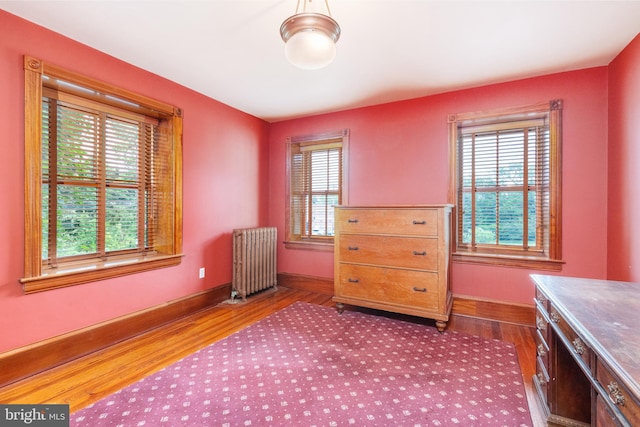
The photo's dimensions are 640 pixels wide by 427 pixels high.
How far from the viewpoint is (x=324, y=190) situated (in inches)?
159

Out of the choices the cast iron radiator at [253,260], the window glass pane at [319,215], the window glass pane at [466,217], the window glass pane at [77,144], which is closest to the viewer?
the window glass pane at [77,144]

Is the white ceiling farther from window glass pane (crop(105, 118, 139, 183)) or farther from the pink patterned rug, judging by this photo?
the pink patterned rug

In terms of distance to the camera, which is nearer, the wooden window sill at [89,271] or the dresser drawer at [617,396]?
the dresser drawer at [617,396]

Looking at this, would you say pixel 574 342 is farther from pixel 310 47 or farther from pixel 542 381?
pixel 310 47

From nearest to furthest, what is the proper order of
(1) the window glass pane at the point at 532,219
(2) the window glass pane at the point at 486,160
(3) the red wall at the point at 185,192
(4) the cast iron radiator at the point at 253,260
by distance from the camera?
1. (3) the red wall at the point at 185,192
2. (1) the window glass pane at the point at 532,219
3. (2) the window glass pane at the point at 486,160
4. (4) the cast iron radiator at the point at 253,260

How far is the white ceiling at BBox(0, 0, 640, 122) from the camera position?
1.82 meters

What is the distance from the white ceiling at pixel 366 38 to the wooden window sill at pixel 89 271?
1814 millimetres

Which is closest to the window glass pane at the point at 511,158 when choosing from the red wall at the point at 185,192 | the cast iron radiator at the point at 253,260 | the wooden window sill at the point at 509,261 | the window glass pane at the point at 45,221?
the wooden window sill at the point at 509,261

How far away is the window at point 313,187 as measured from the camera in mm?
3947

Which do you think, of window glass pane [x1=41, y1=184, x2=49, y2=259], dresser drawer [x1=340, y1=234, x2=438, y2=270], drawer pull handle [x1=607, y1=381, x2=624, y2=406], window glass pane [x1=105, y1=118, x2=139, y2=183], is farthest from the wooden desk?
window glass pane [x1=105, y1=118, x2=139, y2=183]

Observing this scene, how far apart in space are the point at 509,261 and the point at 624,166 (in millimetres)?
1187

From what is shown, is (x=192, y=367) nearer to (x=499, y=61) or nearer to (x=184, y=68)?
(x=184, y=68)

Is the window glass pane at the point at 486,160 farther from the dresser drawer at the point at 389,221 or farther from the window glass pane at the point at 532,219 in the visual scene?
the dresser drawer at the point at 389,221

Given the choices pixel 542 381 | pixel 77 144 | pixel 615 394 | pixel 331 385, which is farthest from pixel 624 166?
pixel 77 144
